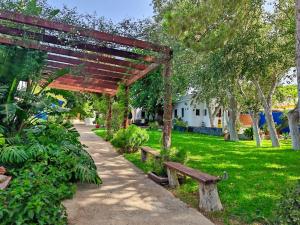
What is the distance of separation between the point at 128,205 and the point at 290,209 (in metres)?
2.97

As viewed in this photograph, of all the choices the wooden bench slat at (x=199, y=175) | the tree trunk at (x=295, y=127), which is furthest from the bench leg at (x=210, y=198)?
the tree trunk at (x=295, y=127)

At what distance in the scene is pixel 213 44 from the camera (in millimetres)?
10352

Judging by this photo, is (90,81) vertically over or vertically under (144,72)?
over

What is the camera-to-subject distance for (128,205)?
18.4ft

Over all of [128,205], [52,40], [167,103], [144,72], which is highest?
[52,40]

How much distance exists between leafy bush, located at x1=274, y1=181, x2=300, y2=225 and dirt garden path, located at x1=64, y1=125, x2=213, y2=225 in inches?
59.1

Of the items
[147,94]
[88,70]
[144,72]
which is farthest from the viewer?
[147,94]

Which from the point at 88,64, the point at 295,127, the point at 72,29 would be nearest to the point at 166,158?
the point at 72,29

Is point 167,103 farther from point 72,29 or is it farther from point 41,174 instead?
point 41,174

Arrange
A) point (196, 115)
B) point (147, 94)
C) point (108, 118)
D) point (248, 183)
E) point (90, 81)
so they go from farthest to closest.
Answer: point (196, 115)
point (147, 94)
point (108, 118)
point (90, 81)
point (248, 183)

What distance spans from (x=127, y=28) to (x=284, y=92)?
1539cm

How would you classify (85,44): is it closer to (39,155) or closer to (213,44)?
(39,155)

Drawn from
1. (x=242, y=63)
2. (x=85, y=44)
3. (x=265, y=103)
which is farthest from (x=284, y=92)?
(x=85, y=44)

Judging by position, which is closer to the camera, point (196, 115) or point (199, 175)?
point (199, 175)
